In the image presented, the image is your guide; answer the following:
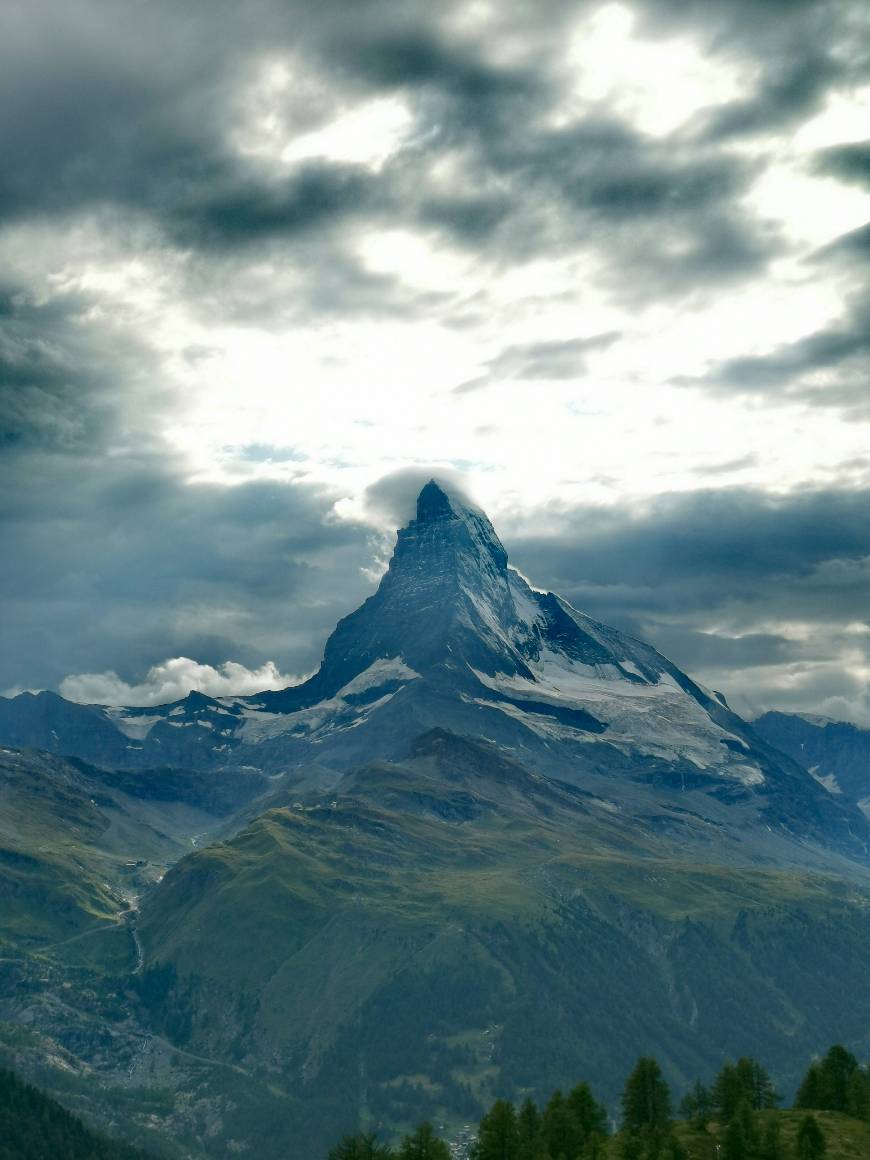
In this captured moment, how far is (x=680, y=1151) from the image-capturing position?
640 ft

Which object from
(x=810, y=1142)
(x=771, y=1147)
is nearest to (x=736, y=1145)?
(x=771, y=1147)

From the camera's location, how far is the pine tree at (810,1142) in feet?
632

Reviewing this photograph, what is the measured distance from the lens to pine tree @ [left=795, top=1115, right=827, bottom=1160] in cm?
19262

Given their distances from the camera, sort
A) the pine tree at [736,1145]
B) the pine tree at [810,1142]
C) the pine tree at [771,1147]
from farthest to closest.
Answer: the pine tree at [736,1145] < the pine tree at [810,1142] < the pine tree at [771,1147]

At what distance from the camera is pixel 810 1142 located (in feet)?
635

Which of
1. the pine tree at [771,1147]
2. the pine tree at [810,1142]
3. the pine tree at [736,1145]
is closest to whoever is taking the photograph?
the pine tree at [771,1147]

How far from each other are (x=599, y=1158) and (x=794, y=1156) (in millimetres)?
28512

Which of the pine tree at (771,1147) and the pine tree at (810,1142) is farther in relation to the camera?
the pine tree at (810,1142)

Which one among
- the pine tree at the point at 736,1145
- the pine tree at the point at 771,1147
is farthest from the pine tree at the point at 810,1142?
the pine tree at the point at 736,1145

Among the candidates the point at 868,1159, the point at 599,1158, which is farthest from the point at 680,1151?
the point at 868,1159

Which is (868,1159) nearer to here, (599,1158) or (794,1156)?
(794,1156)

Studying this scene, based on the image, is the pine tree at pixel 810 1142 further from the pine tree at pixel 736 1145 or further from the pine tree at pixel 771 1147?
the pine tree at pixel 736 1145

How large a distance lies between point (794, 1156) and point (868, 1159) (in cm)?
1128

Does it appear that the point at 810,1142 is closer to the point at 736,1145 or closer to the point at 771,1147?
the point at 771,1147
